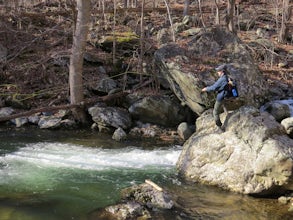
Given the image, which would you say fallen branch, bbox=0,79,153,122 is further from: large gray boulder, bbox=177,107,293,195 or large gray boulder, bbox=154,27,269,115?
large gray boulder, bbox=177,107,293,195

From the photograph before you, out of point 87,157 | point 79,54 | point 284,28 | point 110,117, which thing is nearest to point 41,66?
point 79,54

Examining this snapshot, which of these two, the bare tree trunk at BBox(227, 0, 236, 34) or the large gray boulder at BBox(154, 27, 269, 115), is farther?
the bare tree trunk at BBox(227, 0, 236, 34)

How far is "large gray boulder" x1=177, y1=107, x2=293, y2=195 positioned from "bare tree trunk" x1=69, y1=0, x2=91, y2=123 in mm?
5711

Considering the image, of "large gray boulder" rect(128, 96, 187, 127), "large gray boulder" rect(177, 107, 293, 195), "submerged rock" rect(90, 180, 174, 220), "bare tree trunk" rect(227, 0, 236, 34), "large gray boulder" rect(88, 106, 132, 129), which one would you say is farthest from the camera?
"bare tree trunk" rect(227, 0, 236, 34)

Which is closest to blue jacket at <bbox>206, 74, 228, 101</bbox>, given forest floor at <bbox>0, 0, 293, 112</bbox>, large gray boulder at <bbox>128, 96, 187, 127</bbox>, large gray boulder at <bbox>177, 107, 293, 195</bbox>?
large gray boulder at <bbox>177, 107, 293, 195</bbox>

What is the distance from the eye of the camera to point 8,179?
8.65 m

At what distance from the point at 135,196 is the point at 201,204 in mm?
1384

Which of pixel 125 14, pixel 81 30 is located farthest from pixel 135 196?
pixel 125 14

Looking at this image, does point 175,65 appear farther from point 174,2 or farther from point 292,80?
point 174,2

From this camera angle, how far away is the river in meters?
7.32

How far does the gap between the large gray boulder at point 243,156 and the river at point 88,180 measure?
0.36 meters

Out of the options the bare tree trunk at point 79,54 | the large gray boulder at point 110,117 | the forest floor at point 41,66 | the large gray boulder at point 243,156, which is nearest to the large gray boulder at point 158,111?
the large gray boulder at point 110,117

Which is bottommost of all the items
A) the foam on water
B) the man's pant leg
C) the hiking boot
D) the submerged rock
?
the foam on water

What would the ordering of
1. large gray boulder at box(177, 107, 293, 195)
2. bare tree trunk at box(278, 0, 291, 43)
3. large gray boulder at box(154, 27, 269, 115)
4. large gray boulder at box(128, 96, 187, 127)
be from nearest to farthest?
large gray boulder at box(177, 107, 293, 195)
large gray boulder at box(154, 27, 269, 115)
large gray boulder at box(128, 96, 187, 127)
bare tree trunk at box(278, 0, 291, 43)
